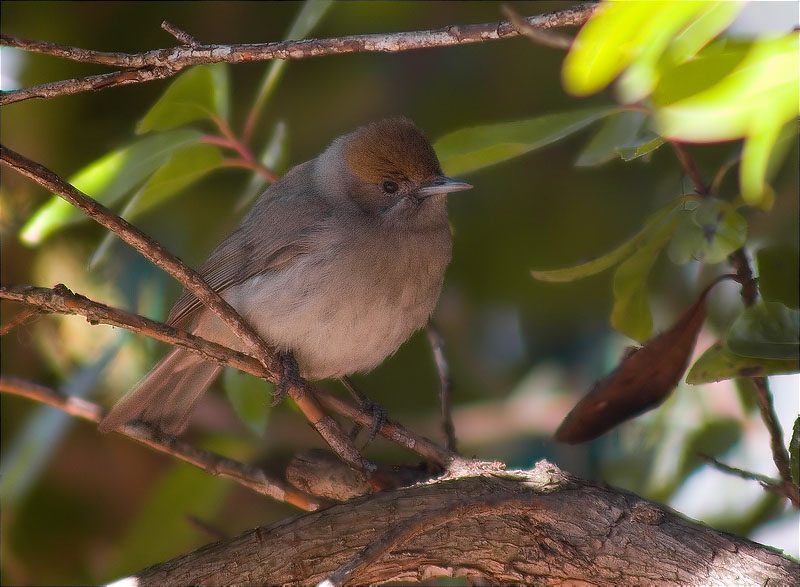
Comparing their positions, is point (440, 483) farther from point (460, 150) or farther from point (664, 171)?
point (664, 171)

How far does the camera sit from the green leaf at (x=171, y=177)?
138 inches

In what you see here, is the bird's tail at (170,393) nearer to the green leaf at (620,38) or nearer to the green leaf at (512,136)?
the green leaf at (512,136)

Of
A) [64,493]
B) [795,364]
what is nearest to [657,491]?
[795,364]

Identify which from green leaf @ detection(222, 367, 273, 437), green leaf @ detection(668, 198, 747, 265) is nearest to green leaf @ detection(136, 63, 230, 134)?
green leaf @ detection(222, 367, 273, 437)

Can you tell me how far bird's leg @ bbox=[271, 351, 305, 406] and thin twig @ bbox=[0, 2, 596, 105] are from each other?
1.30 m

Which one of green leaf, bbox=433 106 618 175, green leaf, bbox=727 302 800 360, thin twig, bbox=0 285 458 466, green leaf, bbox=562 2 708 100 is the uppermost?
green leaf, bbox=433 106 618 175

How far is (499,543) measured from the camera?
9.09 ft

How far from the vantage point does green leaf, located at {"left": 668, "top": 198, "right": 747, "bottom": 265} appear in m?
2.58

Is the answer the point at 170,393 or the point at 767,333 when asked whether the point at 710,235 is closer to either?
the point at 767,333

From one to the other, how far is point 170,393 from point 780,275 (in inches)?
101

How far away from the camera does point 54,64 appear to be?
4984mm

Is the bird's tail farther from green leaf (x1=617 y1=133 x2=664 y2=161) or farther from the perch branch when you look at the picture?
the perch branch

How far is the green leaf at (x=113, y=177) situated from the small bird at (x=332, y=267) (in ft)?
1.93

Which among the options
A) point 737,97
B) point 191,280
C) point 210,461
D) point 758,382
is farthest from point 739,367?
point 210,461
